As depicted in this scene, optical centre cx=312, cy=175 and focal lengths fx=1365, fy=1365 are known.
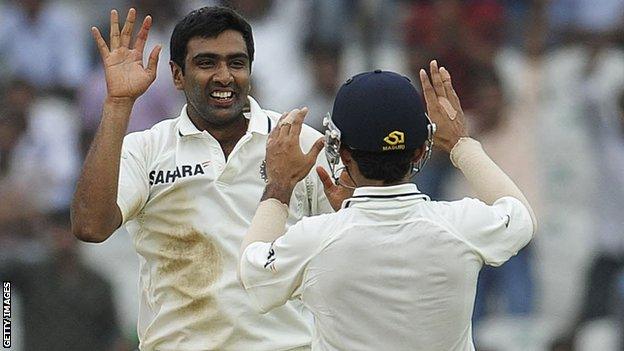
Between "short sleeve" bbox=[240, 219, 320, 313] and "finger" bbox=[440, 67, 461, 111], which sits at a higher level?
"finger" bbox=[440, 67, 461, 111]

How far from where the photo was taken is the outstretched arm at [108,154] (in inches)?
188

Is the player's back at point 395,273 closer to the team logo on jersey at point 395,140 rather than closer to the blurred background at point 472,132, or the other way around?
the team logo on jersey at point 395,140

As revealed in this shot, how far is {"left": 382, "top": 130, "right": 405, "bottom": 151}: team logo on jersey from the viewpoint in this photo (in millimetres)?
4012

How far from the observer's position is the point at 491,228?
4.09 metres

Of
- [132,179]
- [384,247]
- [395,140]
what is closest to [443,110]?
[395,140]

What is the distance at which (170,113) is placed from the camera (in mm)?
9242

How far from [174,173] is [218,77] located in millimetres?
396

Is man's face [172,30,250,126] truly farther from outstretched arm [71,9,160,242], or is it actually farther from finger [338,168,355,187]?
finger [338,168,355,187]

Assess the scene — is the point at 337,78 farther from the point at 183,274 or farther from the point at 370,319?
the point at 370,319

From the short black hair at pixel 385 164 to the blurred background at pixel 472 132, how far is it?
498 centimetres

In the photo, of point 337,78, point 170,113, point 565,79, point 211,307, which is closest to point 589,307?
point 565,79

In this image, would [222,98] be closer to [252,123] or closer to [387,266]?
[252,123]

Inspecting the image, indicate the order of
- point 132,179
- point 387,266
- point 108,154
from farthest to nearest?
point 132,179, point 108,154, point 387,266

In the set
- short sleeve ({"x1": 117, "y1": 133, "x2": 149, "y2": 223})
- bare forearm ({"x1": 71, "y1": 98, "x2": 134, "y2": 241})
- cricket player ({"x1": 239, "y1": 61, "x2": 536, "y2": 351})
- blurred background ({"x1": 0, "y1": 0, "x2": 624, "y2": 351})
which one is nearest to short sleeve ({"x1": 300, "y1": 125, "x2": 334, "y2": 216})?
short sleeve ({"x1": 117, "y1": 133, "x2": 149, "y2": 223})
